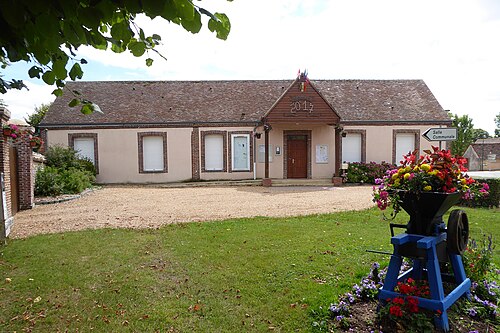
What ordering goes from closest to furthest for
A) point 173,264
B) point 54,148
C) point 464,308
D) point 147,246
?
point 464,308 < point 173,264 < point 147,246 < point 54,148

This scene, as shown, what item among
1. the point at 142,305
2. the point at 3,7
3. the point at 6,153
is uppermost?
the point at 3,7

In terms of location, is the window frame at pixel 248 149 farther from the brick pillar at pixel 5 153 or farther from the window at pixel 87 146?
the brick pillar at pixel 5 153

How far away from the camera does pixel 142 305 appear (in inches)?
154

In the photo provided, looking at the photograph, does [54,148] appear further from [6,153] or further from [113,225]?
[113,225]

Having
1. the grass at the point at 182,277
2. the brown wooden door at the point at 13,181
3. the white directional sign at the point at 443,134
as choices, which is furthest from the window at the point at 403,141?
the brown wooden door at the point at 13,181

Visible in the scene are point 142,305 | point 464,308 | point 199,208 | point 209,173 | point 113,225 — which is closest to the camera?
point 464,308

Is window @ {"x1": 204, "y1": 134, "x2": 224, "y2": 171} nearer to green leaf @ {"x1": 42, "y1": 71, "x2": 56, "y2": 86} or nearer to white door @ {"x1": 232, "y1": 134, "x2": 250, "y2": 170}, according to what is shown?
white door @ {"x1": 232, "y1": 134, "x2": 250, "y2": 170}

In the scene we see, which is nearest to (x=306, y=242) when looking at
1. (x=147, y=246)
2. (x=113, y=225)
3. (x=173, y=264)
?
(x=173, y=264)

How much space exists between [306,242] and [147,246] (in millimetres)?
2647

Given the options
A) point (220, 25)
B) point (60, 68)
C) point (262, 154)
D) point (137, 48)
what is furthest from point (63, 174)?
point (220, 25)

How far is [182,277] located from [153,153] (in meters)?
14.7

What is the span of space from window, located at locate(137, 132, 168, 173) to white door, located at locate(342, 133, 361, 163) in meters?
9.23

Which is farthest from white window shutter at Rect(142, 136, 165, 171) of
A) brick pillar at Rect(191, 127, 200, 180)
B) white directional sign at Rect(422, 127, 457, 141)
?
white directional sign at Rect(422, 127, 457, 141)

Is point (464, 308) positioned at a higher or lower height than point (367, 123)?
lower
